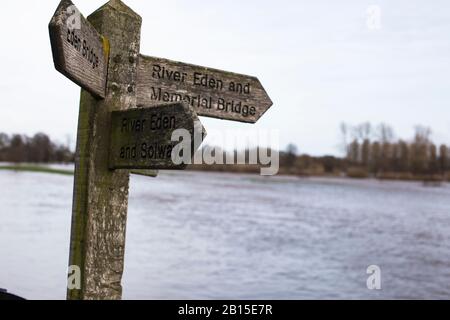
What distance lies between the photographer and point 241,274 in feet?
45.4

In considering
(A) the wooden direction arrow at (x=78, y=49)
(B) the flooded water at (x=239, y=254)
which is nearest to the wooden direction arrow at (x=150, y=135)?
(A) the wooden direction arrow at (x=78, y=49)

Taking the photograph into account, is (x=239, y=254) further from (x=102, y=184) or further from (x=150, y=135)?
(x=150, y=135)

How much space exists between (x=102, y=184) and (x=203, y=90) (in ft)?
2.54

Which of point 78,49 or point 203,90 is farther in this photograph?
point 203,90

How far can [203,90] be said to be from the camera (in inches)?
129

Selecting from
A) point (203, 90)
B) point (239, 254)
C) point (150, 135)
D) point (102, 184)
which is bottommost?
point (239, 254)

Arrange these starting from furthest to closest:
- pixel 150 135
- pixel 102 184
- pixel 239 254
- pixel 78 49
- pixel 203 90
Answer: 1. pixel 239 254
2. pixel 203 90
3. pixel 102 184
4. pixel 150 135
5. pixel 78 49

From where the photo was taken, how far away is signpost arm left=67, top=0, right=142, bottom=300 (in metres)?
2.91

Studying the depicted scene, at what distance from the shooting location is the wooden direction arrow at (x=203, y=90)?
10.3ft

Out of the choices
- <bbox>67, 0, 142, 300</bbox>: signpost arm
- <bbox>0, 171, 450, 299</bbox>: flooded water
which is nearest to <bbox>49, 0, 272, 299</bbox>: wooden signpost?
<bbox>67, 0, 142, 300</bbox>: signpost arm

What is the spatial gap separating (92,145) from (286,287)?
10272 mm

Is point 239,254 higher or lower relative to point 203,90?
lower

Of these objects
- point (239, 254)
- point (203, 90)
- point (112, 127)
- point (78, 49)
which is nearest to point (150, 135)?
point (112, 127)
